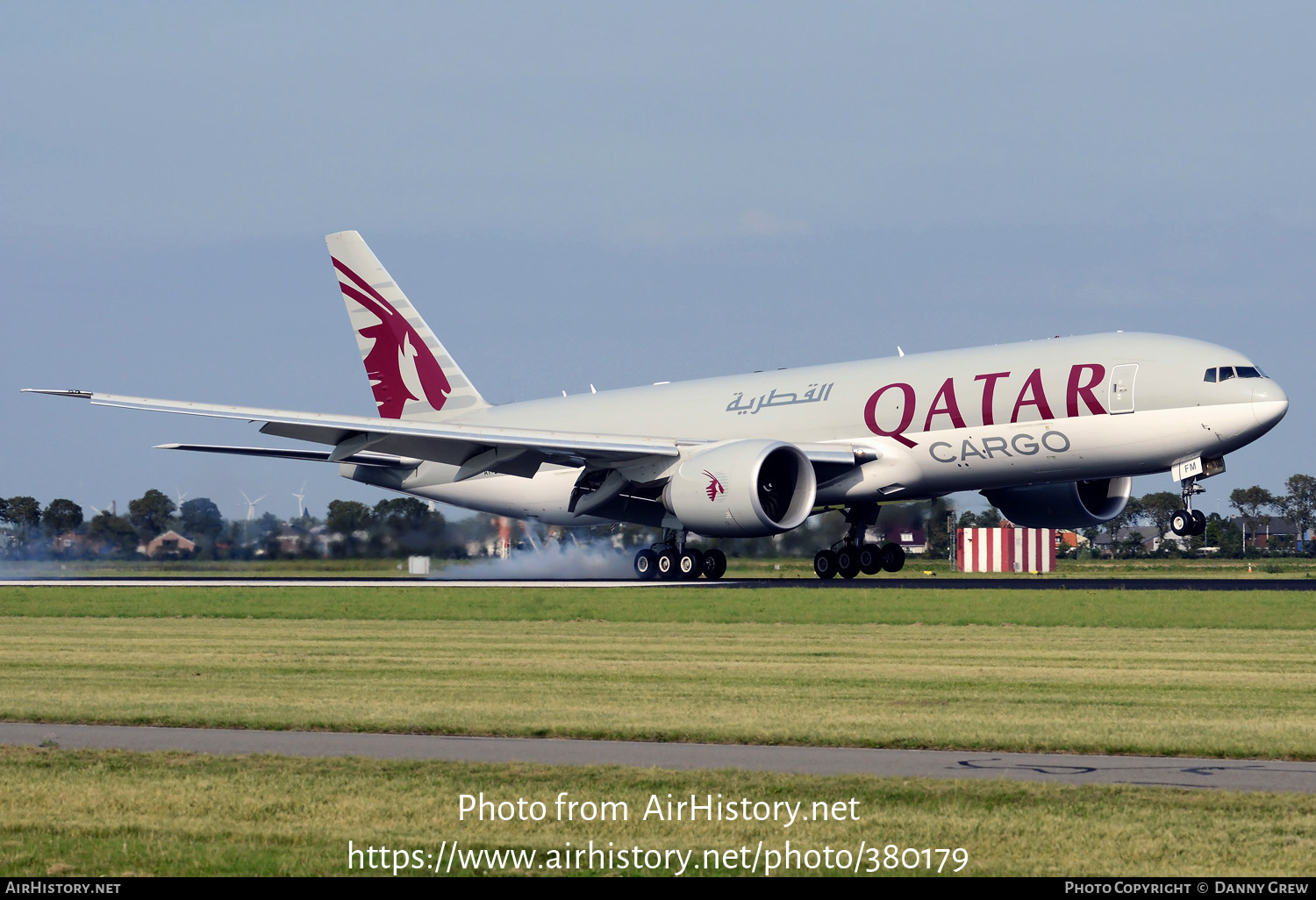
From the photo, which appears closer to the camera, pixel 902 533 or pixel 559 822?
pixel 559 822

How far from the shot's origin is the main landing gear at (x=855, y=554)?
128 ft

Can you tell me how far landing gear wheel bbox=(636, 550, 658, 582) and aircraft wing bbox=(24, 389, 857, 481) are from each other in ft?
10.5

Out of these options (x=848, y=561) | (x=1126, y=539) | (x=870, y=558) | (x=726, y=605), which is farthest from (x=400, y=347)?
(x=1126, y=539)

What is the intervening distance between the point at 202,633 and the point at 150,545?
1153 inches

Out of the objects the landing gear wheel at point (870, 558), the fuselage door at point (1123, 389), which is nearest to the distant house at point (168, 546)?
the landing gear wheel at point (870, 558)

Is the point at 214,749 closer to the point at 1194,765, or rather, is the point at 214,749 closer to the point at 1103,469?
the point at 1194,765

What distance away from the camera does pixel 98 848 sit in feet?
25.3

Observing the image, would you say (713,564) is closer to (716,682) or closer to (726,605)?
(726,605)

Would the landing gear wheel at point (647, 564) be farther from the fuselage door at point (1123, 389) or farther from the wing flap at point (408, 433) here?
the fuselage door at point (1123, 389)

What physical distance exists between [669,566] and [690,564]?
0.68 metres

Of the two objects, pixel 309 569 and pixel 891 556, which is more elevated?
pixel 891 556

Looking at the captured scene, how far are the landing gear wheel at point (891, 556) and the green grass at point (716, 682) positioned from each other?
16276 mm

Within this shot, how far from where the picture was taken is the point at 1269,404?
104 feet

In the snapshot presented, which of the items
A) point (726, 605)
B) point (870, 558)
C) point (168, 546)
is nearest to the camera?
point (726, 605)
